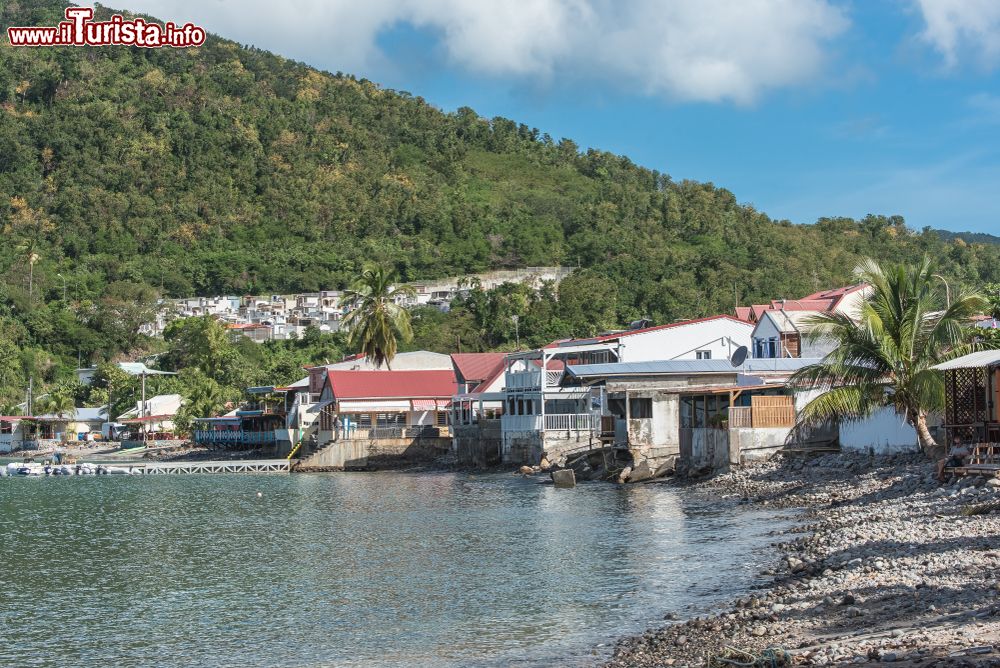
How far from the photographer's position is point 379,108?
19725cm

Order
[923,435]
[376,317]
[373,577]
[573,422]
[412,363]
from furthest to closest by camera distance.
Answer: [412,363] < [376,317] < [573,422] < [923,435] < [373,577]

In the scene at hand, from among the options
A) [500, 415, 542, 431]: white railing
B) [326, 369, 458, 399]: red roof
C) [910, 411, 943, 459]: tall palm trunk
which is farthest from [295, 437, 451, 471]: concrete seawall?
[910, 411, 943, 459]: tall palm trunk

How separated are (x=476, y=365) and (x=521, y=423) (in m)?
13.3

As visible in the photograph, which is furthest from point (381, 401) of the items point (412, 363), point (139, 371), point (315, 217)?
point (315, 217)

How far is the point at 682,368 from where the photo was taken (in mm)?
55344

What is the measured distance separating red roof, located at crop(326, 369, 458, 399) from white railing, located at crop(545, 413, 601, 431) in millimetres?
18256

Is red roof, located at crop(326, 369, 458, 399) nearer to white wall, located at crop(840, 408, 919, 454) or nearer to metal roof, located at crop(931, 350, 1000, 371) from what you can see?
white wall, located at crop(840, 408, 919, 454)

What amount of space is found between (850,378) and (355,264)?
124 meters

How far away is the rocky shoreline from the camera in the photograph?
13.9 meters

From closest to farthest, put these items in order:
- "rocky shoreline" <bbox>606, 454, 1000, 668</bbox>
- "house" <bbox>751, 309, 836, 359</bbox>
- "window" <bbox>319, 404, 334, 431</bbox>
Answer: "rocky shoreline" <bbox>606, 454, 1000, 668</bbox>
"house" <bbox>751, 309, 836, 359</bbox>
"window" <bbox>319, 404, 334, 431</bbox>

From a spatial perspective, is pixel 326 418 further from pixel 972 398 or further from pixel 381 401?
pixel 972 398

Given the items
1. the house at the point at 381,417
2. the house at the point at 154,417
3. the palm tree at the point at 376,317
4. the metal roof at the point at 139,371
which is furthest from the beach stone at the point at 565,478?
the metal roof at the point at 139,371

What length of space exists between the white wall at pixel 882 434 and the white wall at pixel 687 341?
73.5 ft

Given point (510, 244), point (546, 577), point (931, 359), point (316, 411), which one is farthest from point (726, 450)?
point (510, 244)
